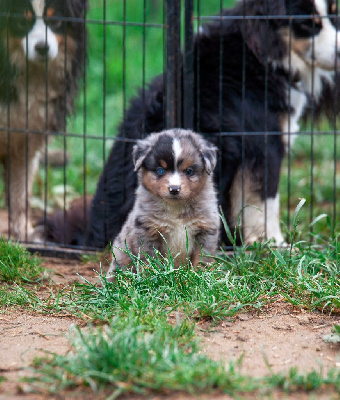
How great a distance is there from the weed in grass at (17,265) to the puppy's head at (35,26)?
1449 mm

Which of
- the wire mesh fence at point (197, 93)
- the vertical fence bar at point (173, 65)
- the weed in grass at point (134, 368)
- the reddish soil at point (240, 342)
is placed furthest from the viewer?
the wire mesh fence at point (197, 93)

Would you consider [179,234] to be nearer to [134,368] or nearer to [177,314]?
[177,314]

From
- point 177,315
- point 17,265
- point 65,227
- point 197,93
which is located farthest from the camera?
point 65,227

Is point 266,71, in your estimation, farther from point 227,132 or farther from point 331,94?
point 331,94

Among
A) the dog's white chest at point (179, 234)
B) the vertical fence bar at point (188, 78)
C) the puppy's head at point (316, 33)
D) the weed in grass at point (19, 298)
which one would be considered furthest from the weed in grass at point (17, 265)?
the puppy's head at point (316, 33)

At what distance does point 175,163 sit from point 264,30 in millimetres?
1589

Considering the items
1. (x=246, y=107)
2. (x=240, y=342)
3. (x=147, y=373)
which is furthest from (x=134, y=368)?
(x=246, y=107)

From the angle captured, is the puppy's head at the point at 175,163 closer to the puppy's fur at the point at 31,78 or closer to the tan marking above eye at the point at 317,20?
the puppy's fur at the point at 31,78

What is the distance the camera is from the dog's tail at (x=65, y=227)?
5.18m

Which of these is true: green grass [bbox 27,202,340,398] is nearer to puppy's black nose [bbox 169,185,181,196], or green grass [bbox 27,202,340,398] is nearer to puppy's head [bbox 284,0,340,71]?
puppy's black nose [bbox 169,185,181,196]

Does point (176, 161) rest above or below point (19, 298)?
above

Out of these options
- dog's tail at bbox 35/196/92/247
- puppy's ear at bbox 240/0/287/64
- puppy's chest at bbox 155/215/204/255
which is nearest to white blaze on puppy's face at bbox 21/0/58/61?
dog's tail at bbox 35/196/92/247

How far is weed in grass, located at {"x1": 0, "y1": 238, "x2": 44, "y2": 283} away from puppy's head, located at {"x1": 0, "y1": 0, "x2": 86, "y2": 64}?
1449 millimetres

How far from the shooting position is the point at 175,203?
402cm
